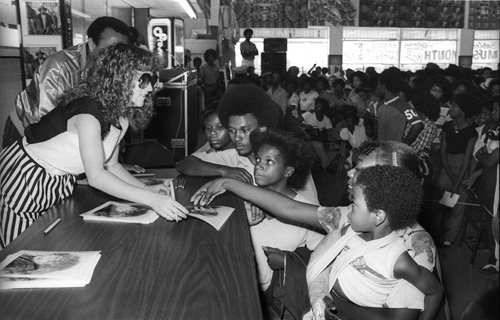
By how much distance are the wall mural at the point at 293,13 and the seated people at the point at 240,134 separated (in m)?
10.1

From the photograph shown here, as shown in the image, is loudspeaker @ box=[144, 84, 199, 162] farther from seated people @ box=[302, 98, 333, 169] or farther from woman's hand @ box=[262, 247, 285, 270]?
woman's hand @ box=[262, 247, 285, 270]

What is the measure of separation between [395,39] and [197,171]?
12504 millimetres

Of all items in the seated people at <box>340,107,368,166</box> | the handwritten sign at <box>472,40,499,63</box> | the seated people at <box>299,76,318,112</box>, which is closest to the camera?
the handwritten sign at <box>472,40,499,63</box>

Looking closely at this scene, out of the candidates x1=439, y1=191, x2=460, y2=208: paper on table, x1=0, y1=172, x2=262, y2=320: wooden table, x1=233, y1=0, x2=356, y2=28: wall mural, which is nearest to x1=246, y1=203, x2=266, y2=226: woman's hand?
x1=0, y1=172, x2=262, y2=320: wooden table

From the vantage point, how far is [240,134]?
8.66ft

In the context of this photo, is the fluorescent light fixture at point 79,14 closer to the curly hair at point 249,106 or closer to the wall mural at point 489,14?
the curly hair at point 249,106

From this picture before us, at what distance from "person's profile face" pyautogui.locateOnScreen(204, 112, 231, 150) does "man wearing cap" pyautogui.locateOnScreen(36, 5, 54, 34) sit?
2056 mm

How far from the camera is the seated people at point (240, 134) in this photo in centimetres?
254

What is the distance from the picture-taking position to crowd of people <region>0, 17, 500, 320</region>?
163cm

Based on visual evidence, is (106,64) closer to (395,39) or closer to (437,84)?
(437,84)

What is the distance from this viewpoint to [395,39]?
557 inches

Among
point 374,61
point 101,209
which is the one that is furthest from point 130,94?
point 374,61

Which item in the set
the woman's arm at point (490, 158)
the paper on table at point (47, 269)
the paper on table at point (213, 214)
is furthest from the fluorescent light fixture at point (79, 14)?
the woman's arm at point (490, 158)

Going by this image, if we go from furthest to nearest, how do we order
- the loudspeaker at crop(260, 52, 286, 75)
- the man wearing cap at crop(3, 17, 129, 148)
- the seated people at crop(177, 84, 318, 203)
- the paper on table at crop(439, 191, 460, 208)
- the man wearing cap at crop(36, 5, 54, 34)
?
1. the loudspeaker at crop(260, 52, 286, 75)
2. the man wearing cap at crop(36, 5, 54, 34)
3. the paper on table at crop(439, 191, 460, 208)
4. the man wearing cap at crop(3, 17, 129, 148)
5. the seated people at crop(177, 84, 318, 203)
